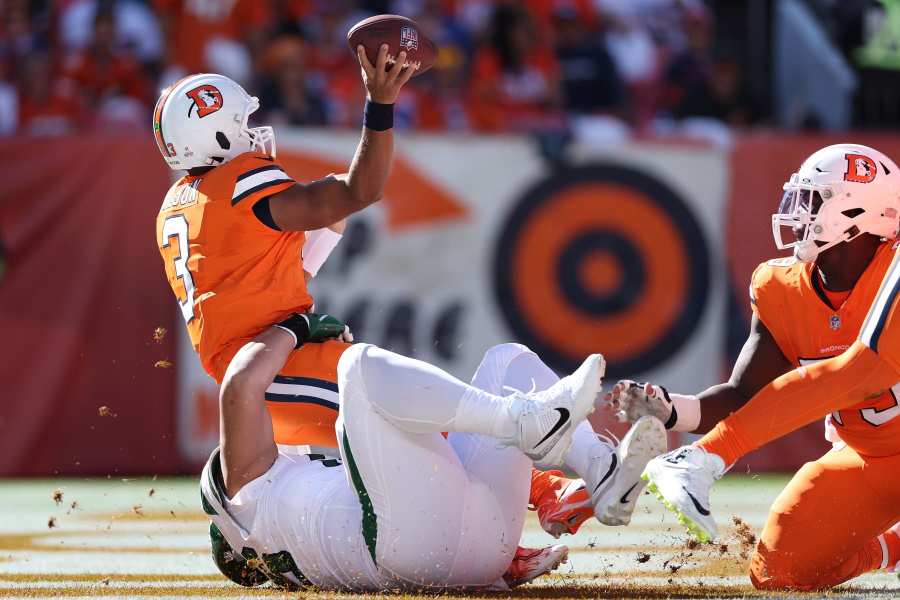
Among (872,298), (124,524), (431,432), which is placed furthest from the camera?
(124,524)

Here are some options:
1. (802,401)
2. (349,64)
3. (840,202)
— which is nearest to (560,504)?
(802,401)

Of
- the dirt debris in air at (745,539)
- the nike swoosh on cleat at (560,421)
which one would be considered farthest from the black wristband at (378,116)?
the dirt debris in air at (745,539)

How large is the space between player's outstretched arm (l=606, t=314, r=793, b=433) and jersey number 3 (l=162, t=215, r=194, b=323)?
1.36 meters

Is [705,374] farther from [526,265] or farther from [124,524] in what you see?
[124,524]

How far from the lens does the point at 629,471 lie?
372 cm

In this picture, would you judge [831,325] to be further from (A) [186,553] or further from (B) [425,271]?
(B) [425,271]

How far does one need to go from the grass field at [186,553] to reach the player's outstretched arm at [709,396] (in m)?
0.49

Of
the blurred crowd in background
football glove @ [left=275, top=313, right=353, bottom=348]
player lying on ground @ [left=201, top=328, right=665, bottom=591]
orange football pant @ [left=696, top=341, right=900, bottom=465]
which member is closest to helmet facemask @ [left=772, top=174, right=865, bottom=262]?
orange football pant @ [left=696, top=341, right=900, bottom=465]

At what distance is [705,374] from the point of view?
8.91m

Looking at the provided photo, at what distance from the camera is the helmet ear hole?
4.55 m

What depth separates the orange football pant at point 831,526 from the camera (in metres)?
4.29

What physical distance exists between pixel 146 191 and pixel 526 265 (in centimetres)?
238

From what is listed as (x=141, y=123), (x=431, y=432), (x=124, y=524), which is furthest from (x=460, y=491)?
(x=141, y=123)

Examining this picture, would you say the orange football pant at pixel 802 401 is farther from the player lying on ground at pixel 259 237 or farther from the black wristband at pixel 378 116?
the black wristband at pixel 378 116
